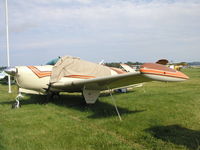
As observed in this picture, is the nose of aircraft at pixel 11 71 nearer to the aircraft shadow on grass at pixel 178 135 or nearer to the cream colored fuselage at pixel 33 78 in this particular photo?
the cream colored fuselage at pixel 33 78

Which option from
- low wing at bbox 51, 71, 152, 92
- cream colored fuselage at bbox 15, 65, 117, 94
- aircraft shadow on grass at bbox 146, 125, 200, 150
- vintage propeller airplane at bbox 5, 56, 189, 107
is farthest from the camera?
cream colored fuselage at bbox 15, 65, 117, 94

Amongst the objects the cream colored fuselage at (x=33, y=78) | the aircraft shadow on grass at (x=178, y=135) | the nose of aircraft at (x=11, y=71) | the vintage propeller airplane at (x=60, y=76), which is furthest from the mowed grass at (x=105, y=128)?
the nose of aircraft at (x=11, y=71)

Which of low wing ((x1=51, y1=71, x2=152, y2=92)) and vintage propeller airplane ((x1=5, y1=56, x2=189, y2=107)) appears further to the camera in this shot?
vintage propeller airplane ((x1=5, y1=56, x2=189, y2=107))

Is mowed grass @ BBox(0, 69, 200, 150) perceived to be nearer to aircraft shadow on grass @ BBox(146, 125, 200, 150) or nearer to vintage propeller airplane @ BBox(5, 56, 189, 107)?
aircraft shadow on grass @ BBox(146, 125, 200, 150)

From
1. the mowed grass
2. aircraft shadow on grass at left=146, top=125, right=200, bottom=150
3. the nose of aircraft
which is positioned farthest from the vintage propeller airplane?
aircraft shadow on grass at left=146, top=125, right=200, bottom=150

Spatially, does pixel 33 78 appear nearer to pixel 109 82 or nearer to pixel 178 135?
pixel 109 82

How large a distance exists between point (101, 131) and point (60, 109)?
309cm

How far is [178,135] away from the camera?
429cm

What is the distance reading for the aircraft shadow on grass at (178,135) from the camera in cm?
383

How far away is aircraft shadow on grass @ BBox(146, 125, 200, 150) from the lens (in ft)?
12.6

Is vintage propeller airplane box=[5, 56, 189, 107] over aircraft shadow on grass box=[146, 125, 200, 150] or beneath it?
over

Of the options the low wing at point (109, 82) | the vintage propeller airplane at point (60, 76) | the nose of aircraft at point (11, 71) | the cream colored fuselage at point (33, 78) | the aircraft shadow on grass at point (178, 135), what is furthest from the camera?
the cream colored fuselage at point (33, 78)

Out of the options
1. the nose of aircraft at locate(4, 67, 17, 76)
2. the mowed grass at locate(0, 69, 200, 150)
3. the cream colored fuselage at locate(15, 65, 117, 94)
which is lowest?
the mowed grass at locate(0, 69, 200, 150)

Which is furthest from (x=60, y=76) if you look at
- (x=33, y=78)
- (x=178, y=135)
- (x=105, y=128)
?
(x=178, y=135)
